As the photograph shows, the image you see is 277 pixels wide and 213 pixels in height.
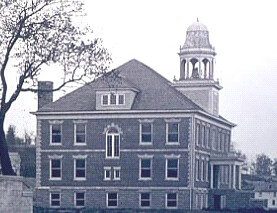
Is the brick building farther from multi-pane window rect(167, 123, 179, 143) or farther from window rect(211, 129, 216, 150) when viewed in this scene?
window rect(211, 129, 216, 150)

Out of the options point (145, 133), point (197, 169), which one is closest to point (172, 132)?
point (145, 133)

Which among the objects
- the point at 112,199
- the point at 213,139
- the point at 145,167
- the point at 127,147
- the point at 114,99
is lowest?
the point at 112,199

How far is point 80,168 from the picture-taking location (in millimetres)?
84750

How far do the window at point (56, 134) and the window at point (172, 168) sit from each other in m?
10.1

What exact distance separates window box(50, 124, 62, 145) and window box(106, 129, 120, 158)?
4499 mm

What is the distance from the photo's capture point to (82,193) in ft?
277

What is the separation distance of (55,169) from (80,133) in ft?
13.0

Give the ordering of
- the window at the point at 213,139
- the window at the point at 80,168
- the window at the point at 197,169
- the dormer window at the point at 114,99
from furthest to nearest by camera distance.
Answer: the window at the point at 213,139 → the window at the point at 80,168 → the dormer window at the point at 114,99 → the window at the point at 197,169

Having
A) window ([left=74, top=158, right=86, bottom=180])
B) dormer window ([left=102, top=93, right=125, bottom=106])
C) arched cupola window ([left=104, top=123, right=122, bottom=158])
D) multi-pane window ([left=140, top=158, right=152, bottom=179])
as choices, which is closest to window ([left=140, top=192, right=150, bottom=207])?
multi-pane window ([left=140, top=158, right=152, bottom=179])

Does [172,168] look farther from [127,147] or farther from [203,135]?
[203,135]

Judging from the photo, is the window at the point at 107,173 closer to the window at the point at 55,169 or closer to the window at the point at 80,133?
the window at the point at 80,133

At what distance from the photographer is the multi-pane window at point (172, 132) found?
270 ft

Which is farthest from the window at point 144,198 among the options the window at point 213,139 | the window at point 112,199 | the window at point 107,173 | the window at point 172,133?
the window at point 213,139

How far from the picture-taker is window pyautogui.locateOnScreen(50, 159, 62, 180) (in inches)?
3346
